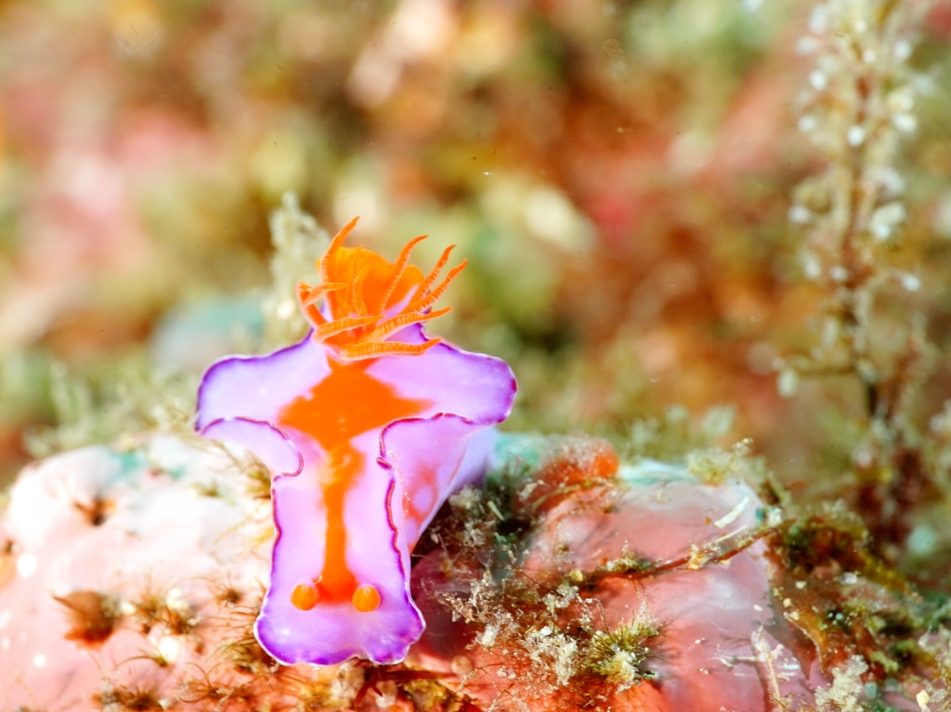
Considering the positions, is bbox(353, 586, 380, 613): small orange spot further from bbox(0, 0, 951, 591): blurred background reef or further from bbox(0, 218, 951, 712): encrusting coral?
bbox(0, 0, 951, 591): blurred background reef

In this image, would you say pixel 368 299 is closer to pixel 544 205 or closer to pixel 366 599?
pixel 366 599

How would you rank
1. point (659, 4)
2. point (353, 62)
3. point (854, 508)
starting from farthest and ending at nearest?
point (353, 62), point (659, 4), point (854, 508)

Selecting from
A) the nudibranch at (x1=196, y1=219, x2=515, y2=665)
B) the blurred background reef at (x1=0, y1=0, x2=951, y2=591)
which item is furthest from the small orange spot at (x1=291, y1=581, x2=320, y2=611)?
the blurred background reef at (x1=0, y1=0, x2=951, y2=591)

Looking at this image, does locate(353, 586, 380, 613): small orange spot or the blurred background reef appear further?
the blurred background reef

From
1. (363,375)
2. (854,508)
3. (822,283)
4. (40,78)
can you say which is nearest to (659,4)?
(822,283)

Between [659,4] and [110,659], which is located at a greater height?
[659,4]

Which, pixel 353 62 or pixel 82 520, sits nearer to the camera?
pixel 82 520

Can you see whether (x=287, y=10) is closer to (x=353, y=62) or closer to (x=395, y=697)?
(x=353, y=62)

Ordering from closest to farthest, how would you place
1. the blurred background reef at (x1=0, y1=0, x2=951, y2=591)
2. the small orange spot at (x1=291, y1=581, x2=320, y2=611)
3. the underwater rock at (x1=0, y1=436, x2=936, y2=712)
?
the small orange spot at (x1=291, y1=581, x2=320, y2=611), the underwater rock at (x1=0, y1=436, x2=936, y2=712), the blurred background reef at (x1=0, y1=0, x2=951, y2=591)
